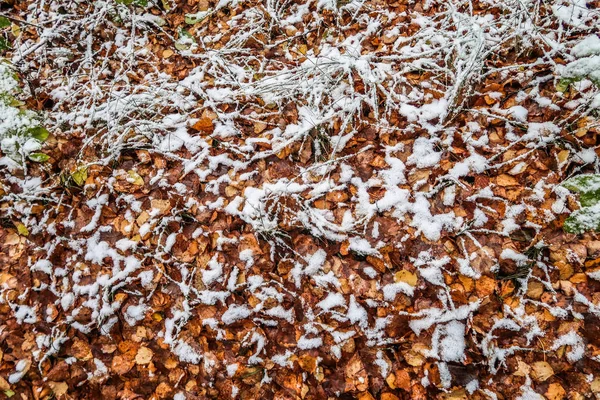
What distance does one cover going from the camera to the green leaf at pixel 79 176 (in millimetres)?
2027

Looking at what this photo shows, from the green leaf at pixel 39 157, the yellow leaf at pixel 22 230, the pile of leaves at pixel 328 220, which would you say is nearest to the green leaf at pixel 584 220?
the pile of leaves at pixel 328 220

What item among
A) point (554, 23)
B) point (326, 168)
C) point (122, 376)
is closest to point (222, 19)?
point (326, 168)

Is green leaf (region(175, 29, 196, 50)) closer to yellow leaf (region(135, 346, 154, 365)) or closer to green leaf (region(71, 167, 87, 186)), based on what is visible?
green leaf (region(71, 167, 87, 186))

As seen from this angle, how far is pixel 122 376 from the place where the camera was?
5.72ft

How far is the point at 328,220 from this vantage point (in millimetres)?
1817

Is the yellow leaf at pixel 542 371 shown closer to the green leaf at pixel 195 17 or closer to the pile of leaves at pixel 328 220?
the pile of leaves at pixel 328 220

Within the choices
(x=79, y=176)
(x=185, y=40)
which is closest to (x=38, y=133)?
(x=79, y=176)

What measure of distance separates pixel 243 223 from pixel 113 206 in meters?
0.80

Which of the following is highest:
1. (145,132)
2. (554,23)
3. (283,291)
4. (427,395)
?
(554,23)

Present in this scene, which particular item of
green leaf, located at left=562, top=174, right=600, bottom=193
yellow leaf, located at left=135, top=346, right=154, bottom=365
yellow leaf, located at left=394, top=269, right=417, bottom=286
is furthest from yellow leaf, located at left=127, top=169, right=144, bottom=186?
green leaf, located at left=562, top=174, right=600, bottom=193

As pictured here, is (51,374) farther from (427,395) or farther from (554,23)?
(554,23)

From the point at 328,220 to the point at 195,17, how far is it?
1.79 meters

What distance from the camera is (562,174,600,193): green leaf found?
1325 millimetres

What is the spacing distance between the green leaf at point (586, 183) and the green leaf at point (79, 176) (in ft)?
8.04
